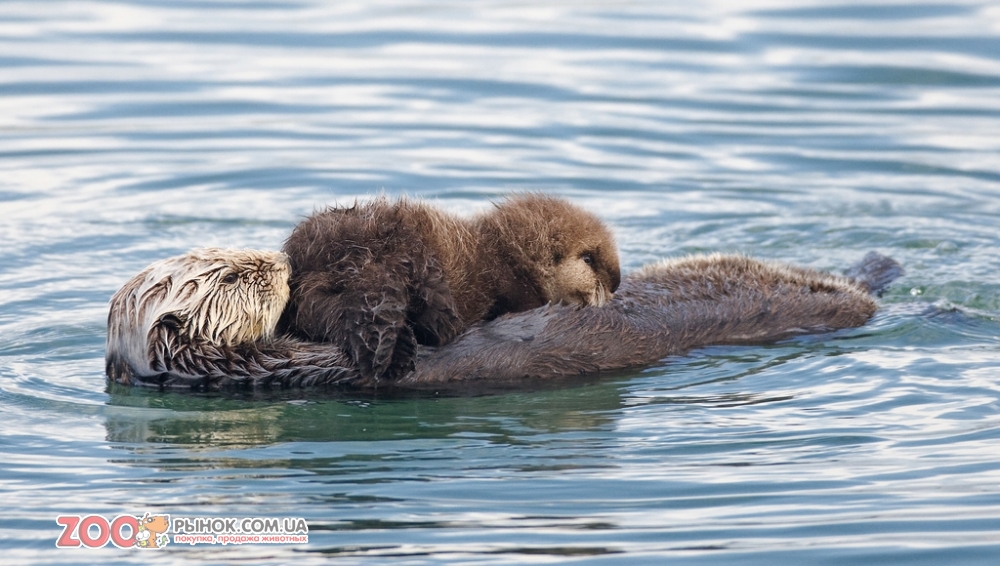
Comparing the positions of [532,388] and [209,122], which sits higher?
[209,122]

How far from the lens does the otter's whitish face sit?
533cm

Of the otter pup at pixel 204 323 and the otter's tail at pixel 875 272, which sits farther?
the otter's tail at pixel 875 272

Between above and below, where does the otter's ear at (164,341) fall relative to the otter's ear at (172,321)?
below

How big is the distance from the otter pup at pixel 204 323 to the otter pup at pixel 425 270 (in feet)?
0.45

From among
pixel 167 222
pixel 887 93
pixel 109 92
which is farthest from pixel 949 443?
pixel 109 92

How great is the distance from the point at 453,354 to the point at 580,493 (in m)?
1.21

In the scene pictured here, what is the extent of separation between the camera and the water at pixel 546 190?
175 inches

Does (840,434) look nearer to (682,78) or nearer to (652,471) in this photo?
(652,471)

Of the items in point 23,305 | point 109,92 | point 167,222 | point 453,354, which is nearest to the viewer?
point 453,354

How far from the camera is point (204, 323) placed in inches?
211

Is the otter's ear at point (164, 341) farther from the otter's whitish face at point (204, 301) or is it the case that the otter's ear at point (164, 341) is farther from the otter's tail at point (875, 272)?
the otter's tail at point (875, 272)

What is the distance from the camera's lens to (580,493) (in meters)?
4.55

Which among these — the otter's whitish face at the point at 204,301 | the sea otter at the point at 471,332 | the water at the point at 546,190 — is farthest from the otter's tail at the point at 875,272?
the otter's whitish face at the point at 204,301

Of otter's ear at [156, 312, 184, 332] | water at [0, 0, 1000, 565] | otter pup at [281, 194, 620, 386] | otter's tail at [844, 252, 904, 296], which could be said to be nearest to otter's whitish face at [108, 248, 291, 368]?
otter's ear at [156, 312, 184, 332]
